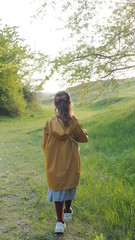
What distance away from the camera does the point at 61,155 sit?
12.4 feet

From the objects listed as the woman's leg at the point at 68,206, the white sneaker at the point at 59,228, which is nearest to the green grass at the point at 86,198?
the white sneaker at the point at 59,228

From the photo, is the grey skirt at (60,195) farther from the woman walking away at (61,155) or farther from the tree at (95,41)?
the tree at (95,41)

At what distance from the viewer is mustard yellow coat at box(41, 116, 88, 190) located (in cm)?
374

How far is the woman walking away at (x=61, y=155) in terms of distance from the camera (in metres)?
3.75

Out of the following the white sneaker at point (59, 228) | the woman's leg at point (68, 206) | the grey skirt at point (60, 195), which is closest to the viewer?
the white sneaker at point (59, 228)

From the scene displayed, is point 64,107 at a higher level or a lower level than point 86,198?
higher

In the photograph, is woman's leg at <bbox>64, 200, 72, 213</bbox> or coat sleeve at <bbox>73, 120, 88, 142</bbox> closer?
coat sleeve at <bbox>73, 120, 88, 142</bbox>

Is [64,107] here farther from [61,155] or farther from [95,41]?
[95,41]

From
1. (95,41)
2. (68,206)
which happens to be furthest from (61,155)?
(95,41)

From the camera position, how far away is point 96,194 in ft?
15.2

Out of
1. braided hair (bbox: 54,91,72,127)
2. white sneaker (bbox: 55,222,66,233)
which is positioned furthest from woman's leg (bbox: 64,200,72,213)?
braided hair (bbox: 54,91,72,127)

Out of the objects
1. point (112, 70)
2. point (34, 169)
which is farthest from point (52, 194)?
point (112, 70)

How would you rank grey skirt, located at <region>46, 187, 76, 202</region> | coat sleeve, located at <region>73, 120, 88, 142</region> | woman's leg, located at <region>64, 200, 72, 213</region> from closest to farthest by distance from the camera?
grey skirt, located at <region>46, 187, 76, 202</region>
coat sleeve, located at <region>73, 120, 88, 142</region>
woman's leg, located at <region>64, 200, 72, 213</region>

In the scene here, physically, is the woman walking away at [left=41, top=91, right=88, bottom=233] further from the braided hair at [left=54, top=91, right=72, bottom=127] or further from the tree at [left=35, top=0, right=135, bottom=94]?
the tree at [left=35, top=0, right=135, bottom=94]
